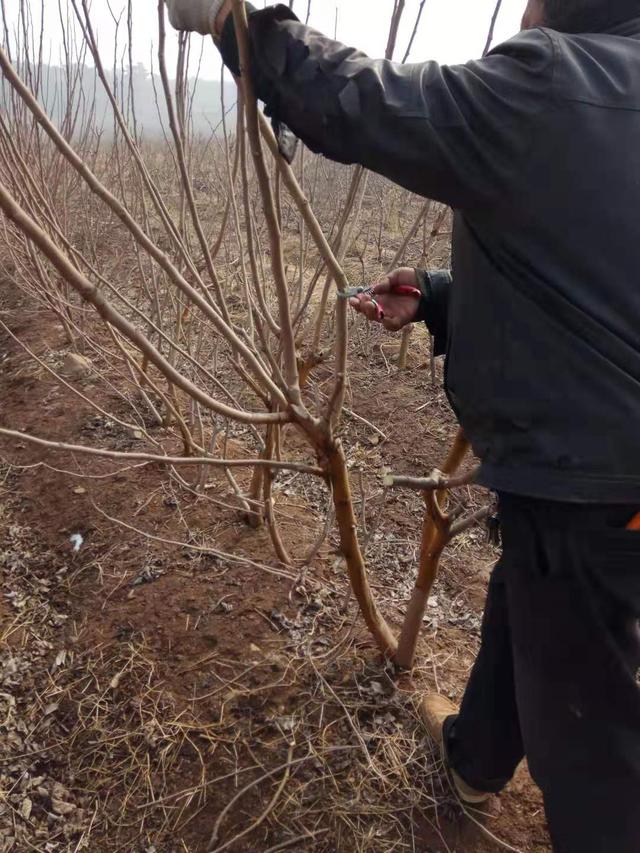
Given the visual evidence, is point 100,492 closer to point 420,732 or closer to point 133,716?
point 133,716

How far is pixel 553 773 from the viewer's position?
1.04 m

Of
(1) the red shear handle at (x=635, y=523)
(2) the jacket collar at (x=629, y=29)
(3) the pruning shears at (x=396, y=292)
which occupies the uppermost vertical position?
(2) the jacket collar at (x=629, y=29)

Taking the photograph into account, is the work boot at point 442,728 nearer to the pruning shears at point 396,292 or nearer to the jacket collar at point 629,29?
the pruning shears at point 396,292

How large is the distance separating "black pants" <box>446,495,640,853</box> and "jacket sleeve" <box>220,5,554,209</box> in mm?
523

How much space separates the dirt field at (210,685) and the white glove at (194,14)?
1.03m

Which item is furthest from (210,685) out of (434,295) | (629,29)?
(629,29)

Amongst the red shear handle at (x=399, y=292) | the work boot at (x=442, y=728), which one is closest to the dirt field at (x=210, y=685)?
the work boot at (x=442, y=728)

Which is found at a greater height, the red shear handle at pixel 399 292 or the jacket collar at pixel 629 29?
the jacket collar at pixel 629 29

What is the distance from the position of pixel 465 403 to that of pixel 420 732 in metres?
1.06

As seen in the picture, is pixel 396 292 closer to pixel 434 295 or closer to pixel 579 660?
pixel 434 295

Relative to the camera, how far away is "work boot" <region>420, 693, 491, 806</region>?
1.48m

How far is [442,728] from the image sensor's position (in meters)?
1.55

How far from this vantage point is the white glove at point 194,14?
0.85 metres

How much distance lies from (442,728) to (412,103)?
1.41 metres
